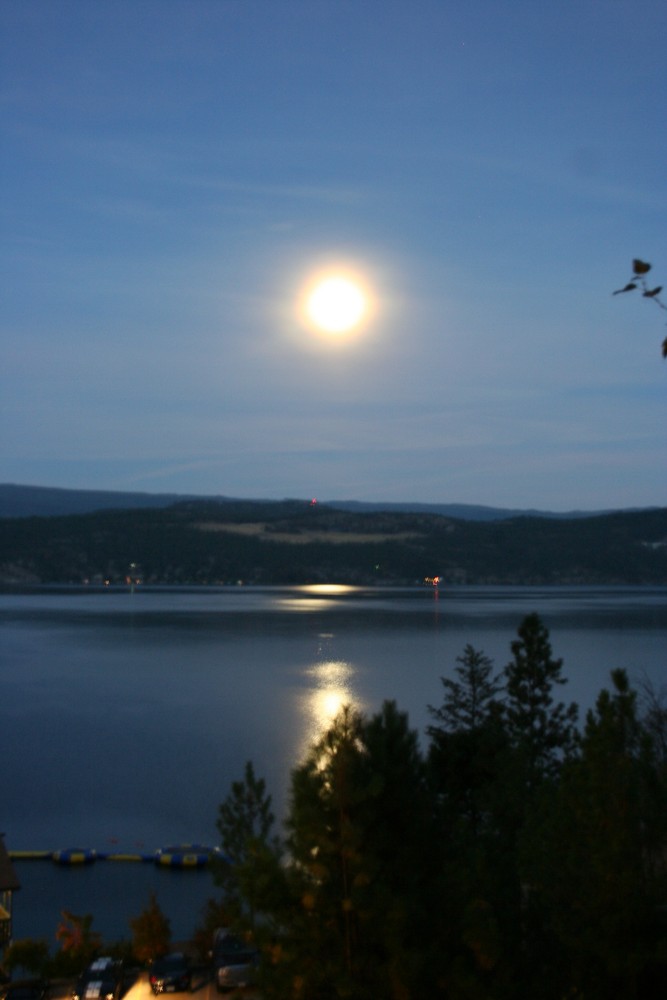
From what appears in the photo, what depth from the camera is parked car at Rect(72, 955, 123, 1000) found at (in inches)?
524

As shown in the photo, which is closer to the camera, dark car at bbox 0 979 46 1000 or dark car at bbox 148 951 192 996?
dark car at bbox 0 979 46 1000

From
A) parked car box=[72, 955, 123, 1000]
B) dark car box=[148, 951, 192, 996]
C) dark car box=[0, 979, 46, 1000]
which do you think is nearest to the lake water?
dark car box=[0, 979, 46, 1000]

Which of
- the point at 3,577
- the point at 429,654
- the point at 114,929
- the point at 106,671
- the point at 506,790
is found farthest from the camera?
the point at 3,577

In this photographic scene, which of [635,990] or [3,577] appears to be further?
[3,577]

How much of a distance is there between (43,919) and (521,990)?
16.7 meters

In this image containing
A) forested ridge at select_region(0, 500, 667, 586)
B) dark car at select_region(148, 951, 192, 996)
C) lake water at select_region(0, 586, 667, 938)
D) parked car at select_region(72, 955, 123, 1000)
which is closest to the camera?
parked car at select_region(72, 955, 123, 1000)

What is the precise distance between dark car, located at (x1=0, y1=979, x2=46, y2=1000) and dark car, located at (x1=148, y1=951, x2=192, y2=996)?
152cm

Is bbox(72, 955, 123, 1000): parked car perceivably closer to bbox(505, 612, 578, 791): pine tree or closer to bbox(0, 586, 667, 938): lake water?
bbox(0, 586, 667, 938): lake water

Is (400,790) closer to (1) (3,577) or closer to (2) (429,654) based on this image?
(2) (429,654)

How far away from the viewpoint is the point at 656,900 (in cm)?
758

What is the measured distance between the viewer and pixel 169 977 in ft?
45.1

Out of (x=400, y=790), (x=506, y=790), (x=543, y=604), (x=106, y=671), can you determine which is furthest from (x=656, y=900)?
(x=543, y=604)

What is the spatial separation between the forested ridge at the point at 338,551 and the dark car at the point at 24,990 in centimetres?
15677

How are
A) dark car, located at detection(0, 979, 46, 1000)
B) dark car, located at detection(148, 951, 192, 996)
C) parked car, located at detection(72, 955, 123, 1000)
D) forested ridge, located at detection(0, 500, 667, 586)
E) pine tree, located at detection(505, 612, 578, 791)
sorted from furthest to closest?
1. forested ridge, located at detection(0, 500, 667, 586)
2. pine tree, located at detection(505, 612, 578, 791)
3. dark car, located at detection(148, 951, 192, 996)
4. dark car, located at detection(0, 979, 46, 1000)
5. parked car, located at detection(72, 955, 123, 1000)
